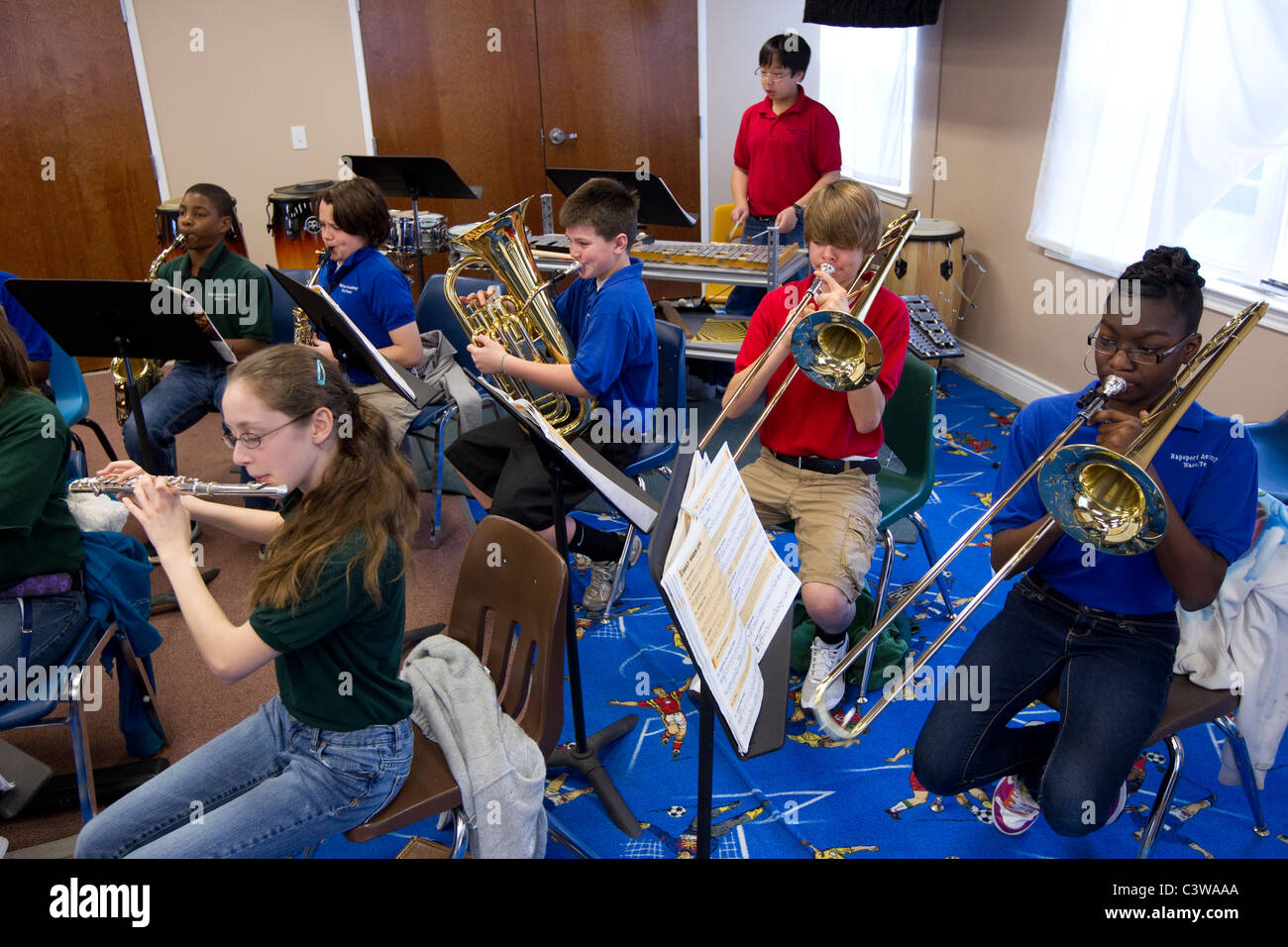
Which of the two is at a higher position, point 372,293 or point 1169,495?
point 372,293

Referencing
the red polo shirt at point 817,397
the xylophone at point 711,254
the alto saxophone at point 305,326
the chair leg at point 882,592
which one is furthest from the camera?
the xylophone at point 711,254

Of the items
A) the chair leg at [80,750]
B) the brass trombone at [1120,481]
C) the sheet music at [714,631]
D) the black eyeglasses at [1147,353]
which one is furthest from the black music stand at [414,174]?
the sheet music at [714,631]

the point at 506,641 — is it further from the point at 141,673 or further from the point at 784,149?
the point at 784,149

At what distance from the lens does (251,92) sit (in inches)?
245

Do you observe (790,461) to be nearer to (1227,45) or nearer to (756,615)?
(756,615)

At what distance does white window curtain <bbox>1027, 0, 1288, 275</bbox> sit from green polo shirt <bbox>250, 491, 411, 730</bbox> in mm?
3543

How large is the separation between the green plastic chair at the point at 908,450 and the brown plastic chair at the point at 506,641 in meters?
1.23

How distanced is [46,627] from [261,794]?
0.94m

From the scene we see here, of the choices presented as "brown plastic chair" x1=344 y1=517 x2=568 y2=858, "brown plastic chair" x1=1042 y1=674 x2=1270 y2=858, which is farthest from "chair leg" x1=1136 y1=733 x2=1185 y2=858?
"brown plastic chair" x1=344 y1=517 x2=568 y2=858

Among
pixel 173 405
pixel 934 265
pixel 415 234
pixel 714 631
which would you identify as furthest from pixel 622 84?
pixel 714 631

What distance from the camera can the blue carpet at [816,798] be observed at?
234 centimetres

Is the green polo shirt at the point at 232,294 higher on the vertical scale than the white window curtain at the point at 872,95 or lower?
lower

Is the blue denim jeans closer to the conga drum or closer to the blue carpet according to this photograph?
the conga drum

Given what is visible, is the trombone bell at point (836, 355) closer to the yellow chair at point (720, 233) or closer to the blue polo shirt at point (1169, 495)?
the blue polo shirt at point (1169, 495)
